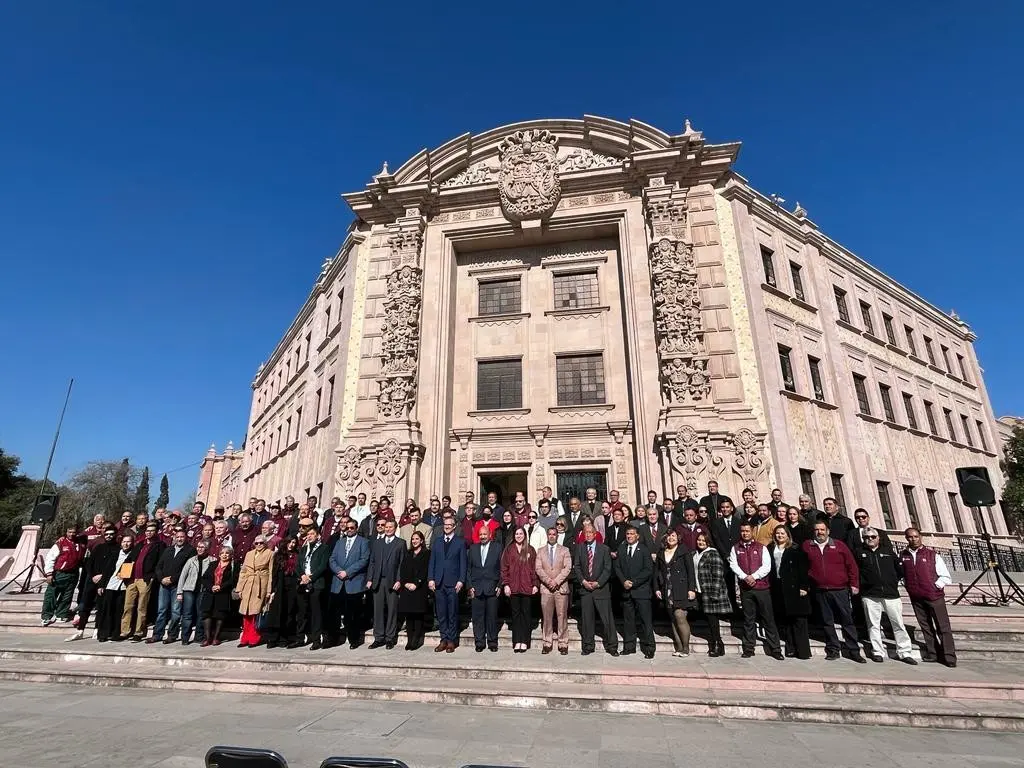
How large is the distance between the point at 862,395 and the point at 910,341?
8.64m

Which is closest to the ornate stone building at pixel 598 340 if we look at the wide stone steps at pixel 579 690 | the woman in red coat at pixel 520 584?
the woman in red coat at pixel 520 584

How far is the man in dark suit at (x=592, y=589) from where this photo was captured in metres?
8.05

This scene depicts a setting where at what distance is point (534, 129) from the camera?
19250 millimetres

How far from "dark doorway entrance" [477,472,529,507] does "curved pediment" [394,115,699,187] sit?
11.4 m

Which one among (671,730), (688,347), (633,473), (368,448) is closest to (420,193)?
(368,448)

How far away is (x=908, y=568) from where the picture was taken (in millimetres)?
7613

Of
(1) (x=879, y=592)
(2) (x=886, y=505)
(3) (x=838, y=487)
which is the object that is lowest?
(1) (x=879, y=592)

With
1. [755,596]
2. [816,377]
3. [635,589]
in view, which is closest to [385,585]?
[635,589]

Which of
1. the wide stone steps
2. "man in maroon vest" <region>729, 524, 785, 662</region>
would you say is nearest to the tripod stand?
"man in maroon vest" <region>729, 524, 785, 662</region>

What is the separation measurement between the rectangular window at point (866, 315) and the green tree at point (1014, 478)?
36.4ft

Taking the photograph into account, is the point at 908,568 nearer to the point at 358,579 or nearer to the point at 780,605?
the point at 780,605

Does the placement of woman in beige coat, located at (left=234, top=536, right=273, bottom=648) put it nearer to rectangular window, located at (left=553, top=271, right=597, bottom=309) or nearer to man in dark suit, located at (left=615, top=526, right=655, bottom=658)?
man in dark suit, located at (left=615, top=526, right=655, bottom=658)

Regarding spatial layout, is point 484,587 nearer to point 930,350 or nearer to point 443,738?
point 443,738

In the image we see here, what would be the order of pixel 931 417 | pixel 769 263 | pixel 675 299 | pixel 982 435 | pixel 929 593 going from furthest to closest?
1. pixel 982 435
2. pixel 931 417
3. pixel 769 263
4. pixel 675 299
5. pixel 929 593
